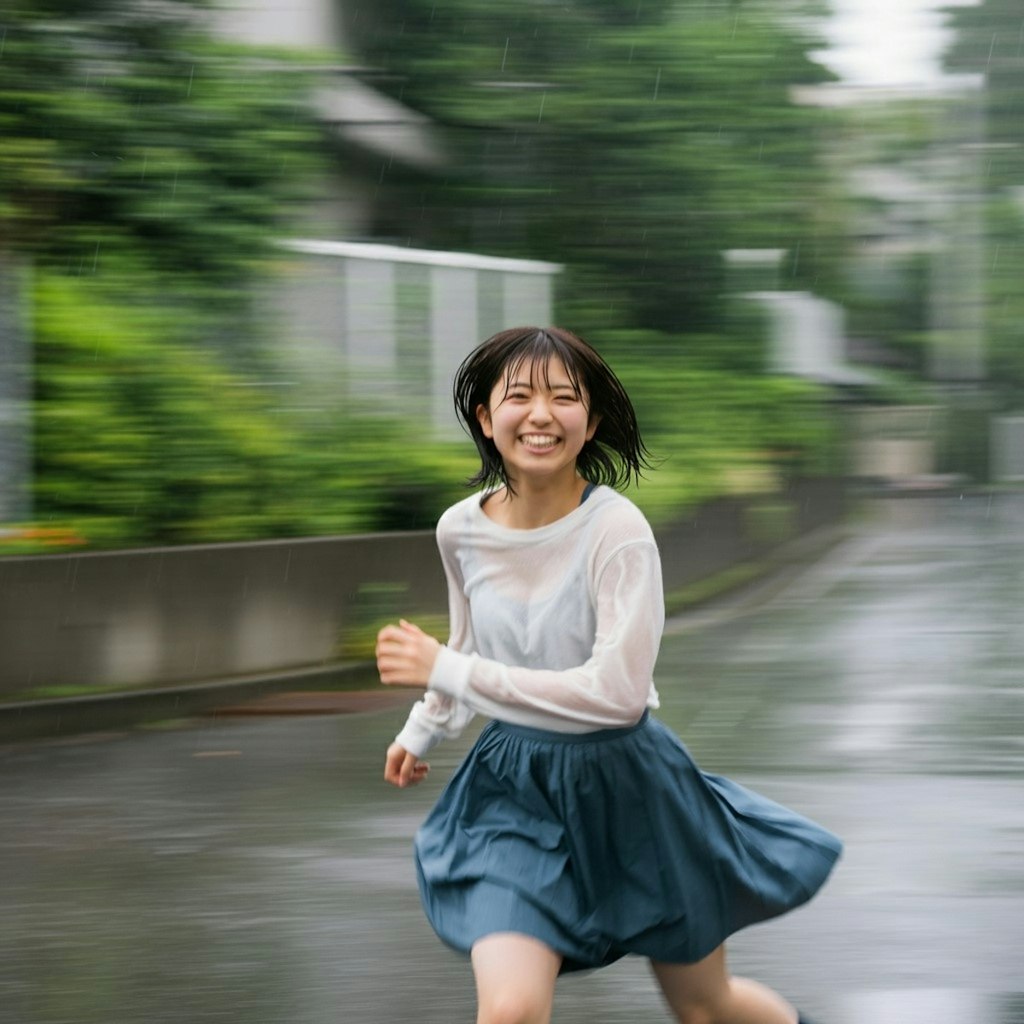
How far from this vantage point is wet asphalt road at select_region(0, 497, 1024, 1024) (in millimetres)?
4742

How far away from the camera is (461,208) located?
14.7 metres

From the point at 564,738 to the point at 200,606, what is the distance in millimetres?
6308

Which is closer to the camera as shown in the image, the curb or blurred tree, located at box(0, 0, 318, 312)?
the curb

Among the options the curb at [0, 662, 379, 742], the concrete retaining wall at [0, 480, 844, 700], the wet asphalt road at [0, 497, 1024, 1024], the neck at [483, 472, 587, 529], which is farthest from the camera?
the concrete retaining wall at [0, 480, 844, 700]

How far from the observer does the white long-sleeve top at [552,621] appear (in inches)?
125

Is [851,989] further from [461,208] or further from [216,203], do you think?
[461,208]

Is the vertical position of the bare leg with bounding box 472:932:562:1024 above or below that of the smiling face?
below

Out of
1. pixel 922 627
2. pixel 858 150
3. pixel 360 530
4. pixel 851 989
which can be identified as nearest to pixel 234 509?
pixel 360 530

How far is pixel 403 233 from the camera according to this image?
50.7 ft

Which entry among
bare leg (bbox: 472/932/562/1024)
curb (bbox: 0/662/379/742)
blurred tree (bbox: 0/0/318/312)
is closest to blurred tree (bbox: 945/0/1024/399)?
blurred tree (bbox: 0/0/318/312)

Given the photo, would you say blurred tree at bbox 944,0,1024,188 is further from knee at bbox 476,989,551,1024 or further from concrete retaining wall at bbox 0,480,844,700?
knee at bbox 476,989,551,1024

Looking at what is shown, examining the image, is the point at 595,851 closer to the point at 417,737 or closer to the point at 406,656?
the point at 417,737

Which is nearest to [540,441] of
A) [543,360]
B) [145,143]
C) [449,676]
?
[543,360]

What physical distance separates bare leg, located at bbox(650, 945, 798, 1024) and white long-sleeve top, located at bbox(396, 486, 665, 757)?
501 millimetres
